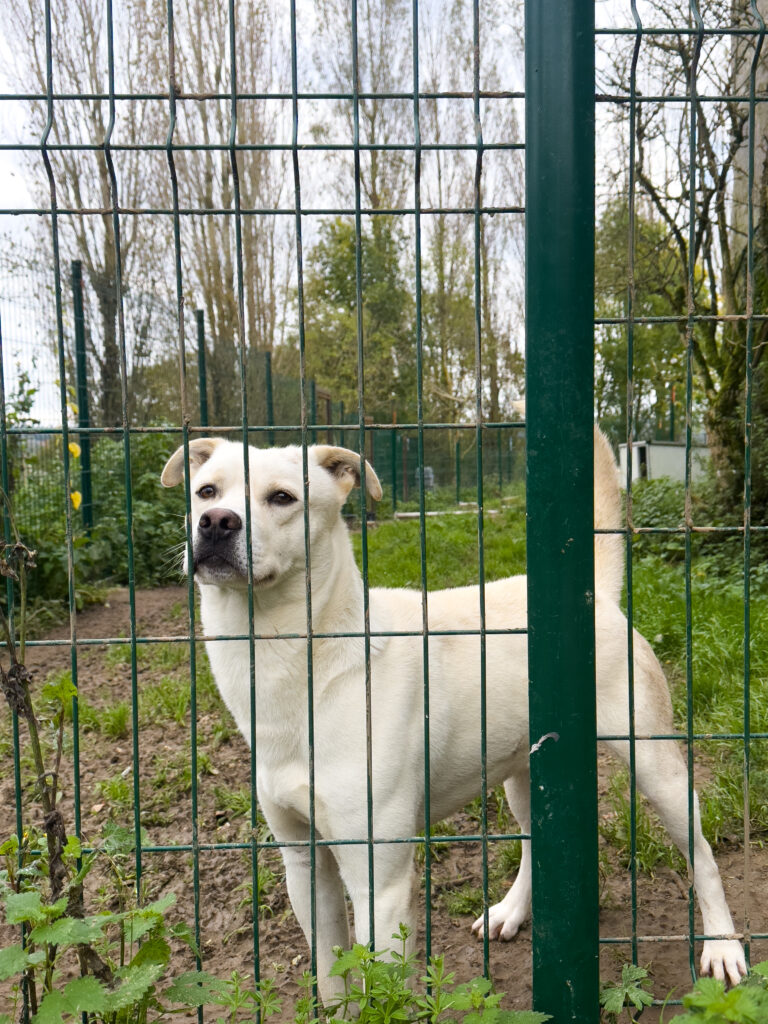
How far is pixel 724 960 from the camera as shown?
244cm

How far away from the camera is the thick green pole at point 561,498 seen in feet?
5.50

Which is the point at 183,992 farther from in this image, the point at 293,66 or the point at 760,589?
the point at 760,589

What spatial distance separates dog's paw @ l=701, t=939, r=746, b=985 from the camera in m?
2.41

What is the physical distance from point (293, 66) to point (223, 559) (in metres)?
1.16

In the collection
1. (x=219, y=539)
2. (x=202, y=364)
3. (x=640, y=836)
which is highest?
(x=202, y=364)

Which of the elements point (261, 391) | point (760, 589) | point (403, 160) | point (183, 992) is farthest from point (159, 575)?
point (403, 160)

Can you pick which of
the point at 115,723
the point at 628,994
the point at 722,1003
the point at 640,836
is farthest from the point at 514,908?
the point at 115,723

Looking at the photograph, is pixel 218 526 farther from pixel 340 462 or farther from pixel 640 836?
pixel 640 836

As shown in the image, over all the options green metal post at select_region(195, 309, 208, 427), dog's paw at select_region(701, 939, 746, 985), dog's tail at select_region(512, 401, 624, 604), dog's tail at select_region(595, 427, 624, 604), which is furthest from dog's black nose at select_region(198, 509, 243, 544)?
green metal post at select_region(195, 309, 208, 427)

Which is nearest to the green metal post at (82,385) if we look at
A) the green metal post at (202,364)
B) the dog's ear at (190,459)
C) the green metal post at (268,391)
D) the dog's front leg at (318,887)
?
the green metal post at (202,364)

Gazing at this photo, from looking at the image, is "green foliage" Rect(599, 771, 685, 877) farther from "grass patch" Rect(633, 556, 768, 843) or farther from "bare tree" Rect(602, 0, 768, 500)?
"bare tree" Rect(602, 0, 768, 500)

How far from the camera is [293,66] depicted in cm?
157

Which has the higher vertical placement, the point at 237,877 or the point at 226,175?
the point at 226,175

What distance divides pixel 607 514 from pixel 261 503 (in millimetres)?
1110
